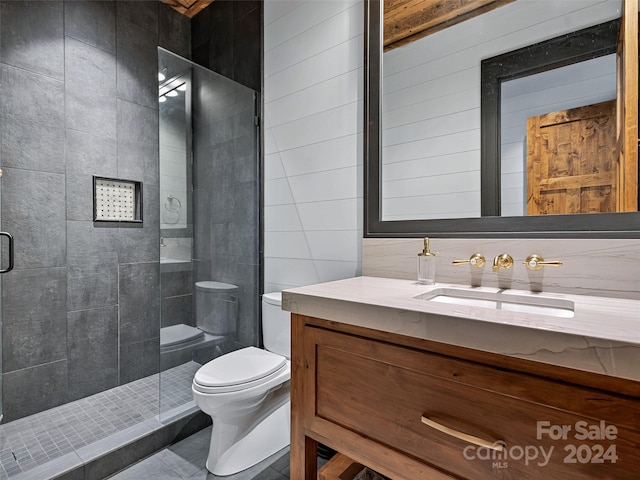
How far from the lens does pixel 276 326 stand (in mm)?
1736

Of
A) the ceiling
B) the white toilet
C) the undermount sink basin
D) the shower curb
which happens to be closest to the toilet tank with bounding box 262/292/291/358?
the white toilet

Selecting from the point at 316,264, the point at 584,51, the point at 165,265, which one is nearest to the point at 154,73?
the point at 165,265

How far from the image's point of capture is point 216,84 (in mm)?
1925

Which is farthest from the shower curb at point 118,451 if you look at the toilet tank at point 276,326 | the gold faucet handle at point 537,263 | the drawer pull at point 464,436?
the gold faucet handle at point 537,263

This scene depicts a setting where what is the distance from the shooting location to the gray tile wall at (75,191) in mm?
1808

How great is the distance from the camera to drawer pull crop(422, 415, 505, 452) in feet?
2.16

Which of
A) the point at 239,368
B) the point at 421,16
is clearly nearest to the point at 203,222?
the point at 239,368

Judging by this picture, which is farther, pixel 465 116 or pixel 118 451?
pixel 118 451

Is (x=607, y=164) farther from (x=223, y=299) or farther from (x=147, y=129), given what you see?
(x=147, y=129)

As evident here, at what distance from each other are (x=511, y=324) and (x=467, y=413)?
0.22 m

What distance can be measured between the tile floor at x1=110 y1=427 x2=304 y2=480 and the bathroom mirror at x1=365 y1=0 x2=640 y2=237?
3.83ft

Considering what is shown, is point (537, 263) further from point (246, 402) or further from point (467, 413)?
point (246, 402)

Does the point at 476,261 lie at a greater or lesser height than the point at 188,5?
lesser

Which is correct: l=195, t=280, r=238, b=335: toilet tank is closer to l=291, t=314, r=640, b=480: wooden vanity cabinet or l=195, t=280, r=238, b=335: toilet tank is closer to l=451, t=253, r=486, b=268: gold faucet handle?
l=291, t=314, r=640, b=480: wooden vanity cabinet
